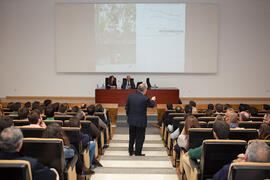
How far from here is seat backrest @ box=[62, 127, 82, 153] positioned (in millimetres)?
3477

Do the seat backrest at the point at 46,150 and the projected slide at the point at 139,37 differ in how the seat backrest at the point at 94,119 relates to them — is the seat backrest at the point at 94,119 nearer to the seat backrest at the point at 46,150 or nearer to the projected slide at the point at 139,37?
the seat backrest at the point at 46,150

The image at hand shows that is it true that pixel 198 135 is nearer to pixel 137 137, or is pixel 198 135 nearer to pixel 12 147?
pixel 137 137

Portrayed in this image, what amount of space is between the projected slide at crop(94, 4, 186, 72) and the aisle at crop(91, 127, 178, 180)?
548 cm

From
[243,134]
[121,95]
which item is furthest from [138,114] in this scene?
[121,95]

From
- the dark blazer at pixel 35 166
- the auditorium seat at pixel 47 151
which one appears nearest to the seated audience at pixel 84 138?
the auditorium seat at pixel 47 151

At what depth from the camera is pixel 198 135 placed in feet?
11.4

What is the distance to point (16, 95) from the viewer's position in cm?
1164

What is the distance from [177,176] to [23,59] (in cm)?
944

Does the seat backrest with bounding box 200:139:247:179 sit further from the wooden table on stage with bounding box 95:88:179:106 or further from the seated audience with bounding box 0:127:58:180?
the wooden table on stage with bounding box 95:88:179:106

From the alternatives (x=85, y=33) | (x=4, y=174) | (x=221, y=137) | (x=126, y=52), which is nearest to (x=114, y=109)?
(x=126, y=52)

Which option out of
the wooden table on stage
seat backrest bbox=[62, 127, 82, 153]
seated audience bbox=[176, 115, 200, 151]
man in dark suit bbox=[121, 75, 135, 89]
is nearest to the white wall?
man in dark suit bbox=[121, 75, 135, 89]

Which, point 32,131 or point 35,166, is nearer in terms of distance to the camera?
point 35,166

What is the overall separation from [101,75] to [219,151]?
29.5 ft

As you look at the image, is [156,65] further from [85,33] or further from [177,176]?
[177,176]
